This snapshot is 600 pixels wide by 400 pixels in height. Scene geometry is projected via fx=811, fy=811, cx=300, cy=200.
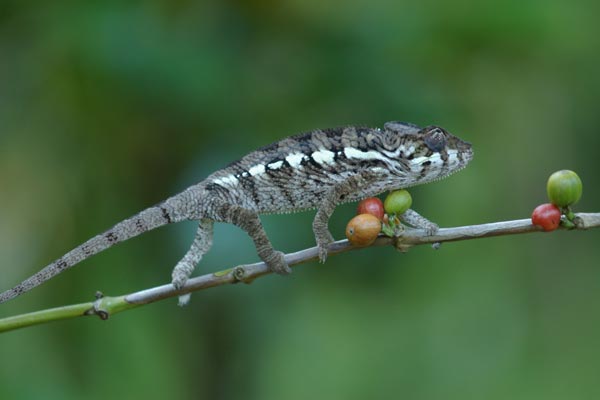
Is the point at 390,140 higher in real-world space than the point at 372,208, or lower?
higher

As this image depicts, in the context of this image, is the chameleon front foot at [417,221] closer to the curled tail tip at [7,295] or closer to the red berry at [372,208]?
the red berry at [372,208]

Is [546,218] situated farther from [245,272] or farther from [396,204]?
[245,272]

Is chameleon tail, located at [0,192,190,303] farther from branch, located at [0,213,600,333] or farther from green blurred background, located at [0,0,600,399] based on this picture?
green blurred background, located at [0,0,600,399]

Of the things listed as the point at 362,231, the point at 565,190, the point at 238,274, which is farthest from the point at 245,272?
the point at 565,190

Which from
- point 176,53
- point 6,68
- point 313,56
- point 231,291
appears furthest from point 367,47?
point 6,68

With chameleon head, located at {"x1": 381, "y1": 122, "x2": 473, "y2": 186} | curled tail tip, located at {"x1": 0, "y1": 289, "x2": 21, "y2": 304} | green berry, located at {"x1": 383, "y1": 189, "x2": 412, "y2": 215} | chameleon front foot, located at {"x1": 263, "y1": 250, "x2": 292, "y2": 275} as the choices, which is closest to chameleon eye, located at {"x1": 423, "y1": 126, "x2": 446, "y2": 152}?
chameleon head, located at {"x1": 381, "y1": 122, "x2": 473, "y2": 186}

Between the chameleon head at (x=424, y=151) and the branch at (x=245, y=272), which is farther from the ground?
the chameleon head at (x=424, y=151)

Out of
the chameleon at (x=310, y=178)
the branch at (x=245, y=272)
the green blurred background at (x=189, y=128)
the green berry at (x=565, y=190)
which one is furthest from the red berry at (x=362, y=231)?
the green blurred background at (x=189, y=128)
